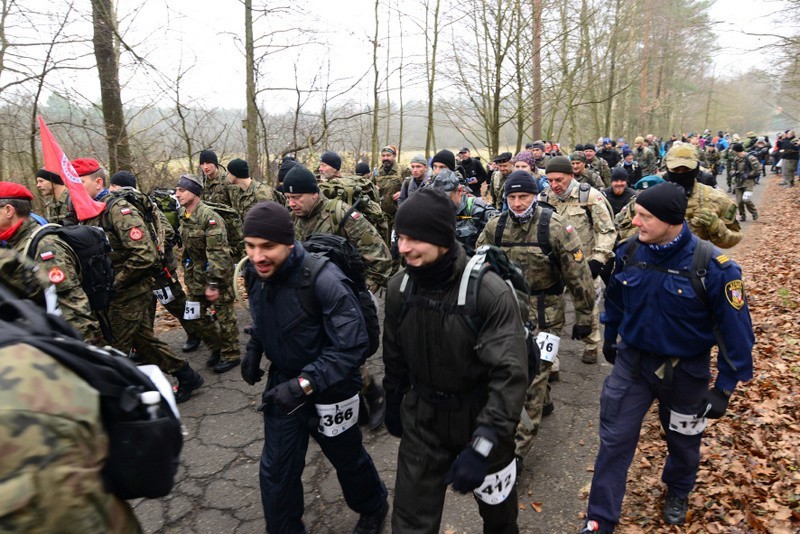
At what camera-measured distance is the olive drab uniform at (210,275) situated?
18.2 ft

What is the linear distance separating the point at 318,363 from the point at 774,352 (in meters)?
5.54

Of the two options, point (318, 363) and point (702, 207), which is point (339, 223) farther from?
point (702, 207)

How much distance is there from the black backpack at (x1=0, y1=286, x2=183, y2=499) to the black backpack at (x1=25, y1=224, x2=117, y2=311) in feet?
9.28

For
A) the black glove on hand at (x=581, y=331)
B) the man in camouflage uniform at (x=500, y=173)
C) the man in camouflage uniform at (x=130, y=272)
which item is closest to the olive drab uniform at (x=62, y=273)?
the man in camouflage uniform at (x=130, y=272)

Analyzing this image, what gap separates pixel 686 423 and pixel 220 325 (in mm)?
4874

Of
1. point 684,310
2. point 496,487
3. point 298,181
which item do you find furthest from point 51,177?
point 684,310

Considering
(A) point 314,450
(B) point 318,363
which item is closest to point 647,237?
(B) point 318,363

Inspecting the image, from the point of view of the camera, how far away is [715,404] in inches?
110

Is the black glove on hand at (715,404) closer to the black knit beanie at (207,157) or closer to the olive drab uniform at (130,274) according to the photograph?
the olive drab uniform at (130,274)

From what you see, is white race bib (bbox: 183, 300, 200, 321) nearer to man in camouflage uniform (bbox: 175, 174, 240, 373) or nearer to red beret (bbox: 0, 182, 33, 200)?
man in camouflage uniform (bbox: 175, 174, 240, 373)

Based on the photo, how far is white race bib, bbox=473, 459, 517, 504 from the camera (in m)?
2.39

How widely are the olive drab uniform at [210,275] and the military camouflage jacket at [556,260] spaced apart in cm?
312

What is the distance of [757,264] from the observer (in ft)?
31.5

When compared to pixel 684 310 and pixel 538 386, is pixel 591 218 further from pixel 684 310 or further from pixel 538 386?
pixel 684 310
